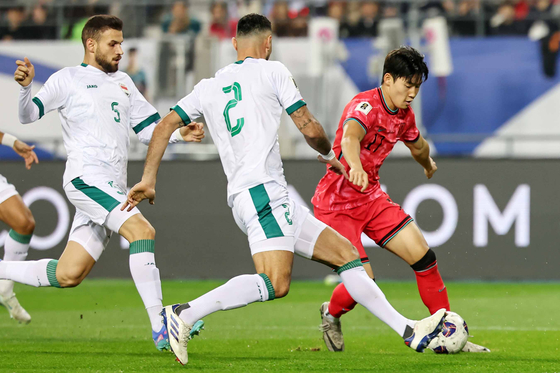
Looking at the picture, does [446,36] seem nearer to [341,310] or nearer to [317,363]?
[341,310]

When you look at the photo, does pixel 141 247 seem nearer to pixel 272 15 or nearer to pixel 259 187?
pixel 259 187

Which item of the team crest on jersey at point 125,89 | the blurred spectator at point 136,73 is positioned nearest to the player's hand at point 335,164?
the team crest on jersey at point 125,89

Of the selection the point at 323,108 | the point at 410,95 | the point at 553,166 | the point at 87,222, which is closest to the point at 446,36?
the point at 323,108

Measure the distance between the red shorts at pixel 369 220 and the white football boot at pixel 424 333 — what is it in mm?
1141

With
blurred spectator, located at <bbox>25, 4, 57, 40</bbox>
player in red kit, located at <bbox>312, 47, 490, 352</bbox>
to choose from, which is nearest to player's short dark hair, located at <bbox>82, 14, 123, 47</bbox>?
player in red kit, located at <bbox>312, 47, 490, 352</bbox>

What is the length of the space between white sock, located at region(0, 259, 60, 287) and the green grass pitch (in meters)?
0.49

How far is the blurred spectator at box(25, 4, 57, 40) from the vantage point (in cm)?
1352

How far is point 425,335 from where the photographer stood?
4652 millimetres

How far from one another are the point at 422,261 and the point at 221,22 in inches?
342

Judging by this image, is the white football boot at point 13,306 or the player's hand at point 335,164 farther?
the white football boot at point 13,306

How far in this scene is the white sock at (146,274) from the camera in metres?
5.38

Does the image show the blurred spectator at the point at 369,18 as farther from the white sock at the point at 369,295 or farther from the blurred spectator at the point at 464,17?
the white sock at the point at 369,295

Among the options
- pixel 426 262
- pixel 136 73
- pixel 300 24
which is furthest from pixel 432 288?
pixel 300 24

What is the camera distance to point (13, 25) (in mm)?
13680
